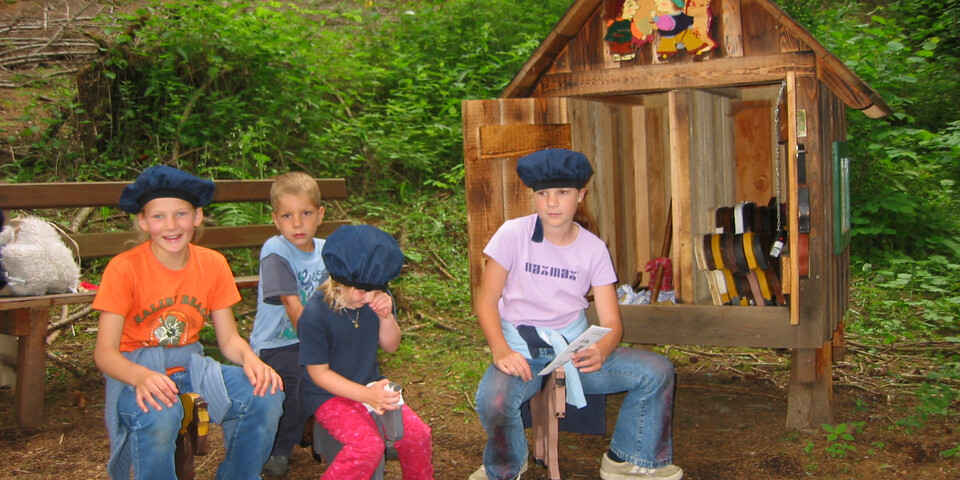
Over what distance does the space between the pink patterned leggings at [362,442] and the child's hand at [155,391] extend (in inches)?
21.7

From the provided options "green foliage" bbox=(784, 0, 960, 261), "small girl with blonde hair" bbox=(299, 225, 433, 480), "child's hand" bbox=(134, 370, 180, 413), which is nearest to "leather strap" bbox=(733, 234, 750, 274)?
"small girl with blonde hair" bbox=(299, 225, 433, 480)

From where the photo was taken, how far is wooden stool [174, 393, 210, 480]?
2.92m

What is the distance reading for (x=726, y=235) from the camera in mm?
4812

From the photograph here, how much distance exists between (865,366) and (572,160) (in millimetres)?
3275

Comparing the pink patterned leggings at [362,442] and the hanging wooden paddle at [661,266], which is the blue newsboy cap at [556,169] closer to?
the pink patterned leggings at [362,442]

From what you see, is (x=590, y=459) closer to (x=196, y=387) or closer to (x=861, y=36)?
(x=196, y=387)

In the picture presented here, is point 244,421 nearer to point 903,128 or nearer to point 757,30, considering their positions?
point 757,30

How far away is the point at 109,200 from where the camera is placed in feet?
16.3

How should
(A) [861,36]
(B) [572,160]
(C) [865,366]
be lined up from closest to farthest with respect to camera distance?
(B) [572,160], (C) [865,366], (A) [861,36]

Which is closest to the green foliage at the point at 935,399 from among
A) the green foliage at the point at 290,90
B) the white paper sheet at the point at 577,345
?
the white paper sheet at the point at 577,345

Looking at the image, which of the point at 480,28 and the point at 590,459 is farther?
the point at 480,28

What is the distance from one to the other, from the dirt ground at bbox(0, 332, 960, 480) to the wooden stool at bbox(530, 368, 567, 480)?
0.41 meters

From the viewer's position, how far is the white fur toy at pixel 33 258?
171 inches

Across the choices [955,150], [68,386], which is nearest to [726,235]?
[955,150]
